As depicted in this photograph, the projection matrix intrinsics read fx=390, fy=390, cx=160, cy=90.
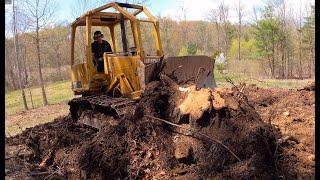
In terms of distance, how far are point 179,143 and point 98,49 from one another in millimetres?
3523

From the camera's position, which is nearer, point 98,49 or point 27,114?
point 98,49

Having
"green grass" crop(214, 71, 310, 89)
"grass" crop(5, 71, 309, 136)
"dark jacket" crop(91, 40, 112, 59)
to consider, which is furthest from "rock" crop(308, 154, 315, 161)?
"green grass" crop(214, 71, 310, 89)

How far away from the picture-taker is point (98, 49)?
8.30 meters

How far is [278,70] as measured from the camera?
132ft

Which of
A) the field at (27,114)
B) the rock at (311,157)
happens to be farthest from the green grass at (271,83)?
the rock at (311,157)

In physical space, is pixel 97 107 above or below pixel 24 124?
above

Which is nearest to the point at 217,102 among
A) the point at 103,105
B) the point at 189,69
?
the point at 189,69

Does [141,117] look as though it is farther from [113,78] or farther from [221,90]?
[113,78]

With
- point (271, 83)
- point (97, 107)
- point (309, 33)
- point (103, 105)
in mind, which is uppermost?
point (309, 33)

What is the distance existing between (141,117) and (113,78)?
1.98m

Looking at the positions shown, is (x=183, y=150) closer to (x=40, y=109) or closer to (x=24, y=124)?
(x=24, y=124)

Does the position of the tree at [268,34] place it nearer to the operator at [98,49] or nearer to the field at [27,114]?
the field at [27,114]
